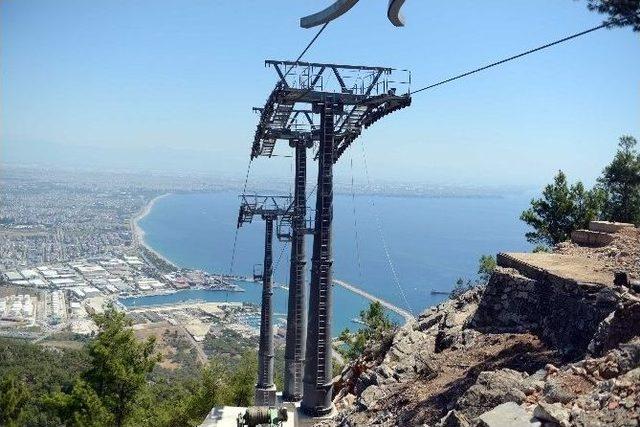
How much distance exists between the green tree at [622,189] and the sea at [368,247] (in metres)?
11.4

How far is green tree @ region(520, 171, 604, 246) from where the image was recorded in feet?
52.6

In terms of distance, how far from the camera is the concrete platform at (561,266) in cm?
721

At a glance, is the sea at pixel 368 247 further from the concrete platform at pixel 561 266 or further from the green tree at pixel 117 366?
the concrete platform at pixel 561 266

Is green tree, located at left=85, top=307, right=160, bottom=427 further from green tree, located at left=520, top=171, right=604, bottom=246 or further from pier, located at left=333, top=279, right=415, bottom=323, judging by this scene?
pier, located at left=333, top=279, right=415, bottom=323

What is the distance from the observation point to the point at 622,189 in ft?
53.0

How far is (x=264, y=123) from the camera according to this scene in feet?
34.8

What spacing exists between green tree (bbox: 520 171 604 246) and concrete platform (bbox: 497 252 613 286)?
7.91m

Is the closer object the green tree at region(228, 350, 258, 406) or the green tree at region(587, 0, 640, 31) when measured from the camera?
the green tree at region(587, 0, 640, 31)

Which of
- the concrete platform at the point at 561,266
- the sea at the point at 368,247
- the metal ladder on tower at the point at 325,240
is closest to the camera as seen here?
the concrete platform at the point at 561,266

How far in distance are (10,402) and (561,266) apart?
1670cm

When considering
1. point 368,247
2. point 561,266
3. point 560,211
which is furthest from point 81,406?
point 368,247

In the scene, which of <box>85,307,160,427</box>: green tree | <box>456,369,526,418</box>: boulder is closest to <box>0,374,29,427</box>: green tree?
<box>85,307,160,427</box>: green tree

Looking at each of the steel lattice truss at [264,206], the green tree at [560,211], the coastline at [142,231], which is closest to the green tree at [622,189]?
the green tree at [560,211]

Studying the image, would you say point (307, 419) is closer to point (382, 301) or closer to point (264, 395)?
point (264, 395)
